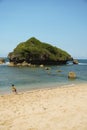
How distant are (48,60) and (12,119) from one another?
98539 mm

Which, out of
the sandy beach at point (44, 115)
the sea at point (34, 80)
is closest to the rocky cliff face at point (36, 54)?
the sea at point (34, 80)

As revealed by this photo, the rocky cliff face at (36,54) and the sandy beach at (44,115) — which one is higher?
the rocky cliff face at (36,54)

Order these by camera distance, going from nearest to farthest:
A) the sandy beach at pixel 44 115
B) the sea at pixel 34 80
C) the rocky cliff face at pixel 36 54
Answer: the sandy beach at pixel 44 115
the sea at pixel 34 80
the rocky cliff face at pixel 36 54

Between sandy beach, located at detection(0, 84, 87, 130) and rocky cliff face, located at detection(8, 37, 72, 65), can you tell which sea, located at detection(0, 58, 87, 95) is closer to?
sandy beach, located at detection(0, 84, 87, 130)

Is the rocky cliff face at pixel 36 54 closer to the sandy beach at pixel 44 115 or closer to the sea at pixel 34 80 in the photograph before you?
the sea at pixel 34 80

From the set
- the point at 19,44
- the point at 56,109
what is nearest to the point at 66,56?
the point at 19,44

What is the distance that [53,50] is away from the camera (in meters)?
122

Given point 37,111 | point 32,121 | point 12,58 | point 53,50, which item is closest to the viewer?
point 32,121

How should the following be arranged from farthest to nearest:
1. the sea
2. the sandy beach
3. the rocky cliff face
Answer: the rocky cliff face, the sea, the sandy beach

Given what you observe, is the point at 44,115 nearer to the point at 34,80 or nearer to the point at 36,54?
the point at 34,80

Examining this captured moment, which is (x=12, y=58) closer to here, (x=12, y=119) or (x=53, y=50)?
(x=53, y=50)

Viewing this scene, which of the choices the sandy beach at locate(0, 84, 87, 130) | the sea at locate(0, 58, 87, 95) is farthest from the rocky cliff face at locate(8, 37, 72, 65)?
the sandy beach at locate(0, 84, 87, 130)

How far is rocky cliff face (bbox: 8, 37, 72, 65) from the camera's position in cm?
10469

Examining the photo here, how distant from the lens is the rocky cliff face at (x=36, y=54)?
343 ft
